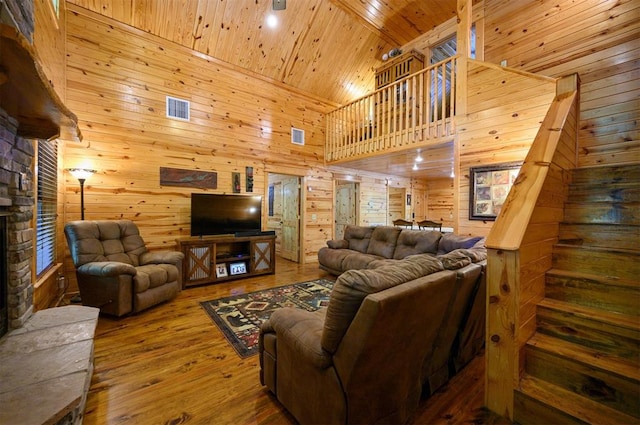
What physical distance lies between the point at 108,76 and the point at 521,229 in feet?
17.5

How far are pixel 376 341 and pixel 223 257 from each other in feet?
12.4

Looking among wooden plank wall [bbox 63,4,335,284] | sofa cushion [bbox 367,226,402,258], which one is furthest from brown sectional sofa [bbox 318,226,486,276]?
wooden plank wall [bbox 63,4,335,284]

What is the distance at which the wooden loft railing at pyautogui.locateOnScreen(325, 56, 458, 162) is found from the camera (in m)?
4.15

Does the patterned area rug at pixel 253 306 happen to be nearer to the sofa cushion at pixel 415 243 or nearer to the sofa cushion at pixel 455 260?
the sofa cushion at pixel 415 243

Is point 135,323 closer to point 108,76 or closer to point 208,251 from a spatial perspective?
point 208,251

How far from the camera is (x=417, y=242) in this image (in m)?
4.11

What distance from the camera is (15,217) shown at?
1805 millimetres

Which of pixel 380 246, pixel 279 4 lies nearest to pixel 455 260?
pixel 380 246

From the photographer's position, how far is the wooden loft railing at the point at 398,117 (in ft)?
13.6

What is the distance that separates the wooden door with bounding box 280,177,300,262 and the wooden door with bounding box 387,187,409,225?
3.50 metres

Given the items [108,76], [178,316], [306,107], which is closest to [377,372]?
[178,316]

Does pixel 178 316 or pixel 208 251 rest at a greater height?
pixel 208 251

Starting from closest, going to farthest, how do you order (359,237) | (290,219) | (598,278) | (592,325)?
(592,325) → (598,278) → (359,237) → (290,219)

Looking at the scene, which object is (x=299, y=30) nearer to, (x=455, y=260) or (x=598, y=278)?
(x=455, y=260)
